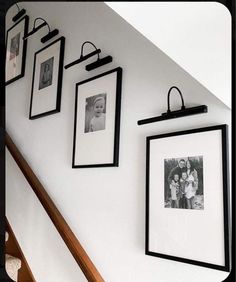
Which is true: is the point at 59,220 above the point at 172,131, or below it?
below

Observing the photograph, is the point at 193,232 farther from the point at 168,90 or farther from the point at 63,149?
the point at 63,149

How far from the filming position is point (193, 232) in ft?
2.62

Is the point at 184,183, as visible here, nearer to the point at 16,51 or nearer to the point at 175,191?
the point at 175,191

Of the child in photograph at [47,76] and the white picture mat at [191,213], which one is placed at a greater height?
the child in photograph at [47,76]

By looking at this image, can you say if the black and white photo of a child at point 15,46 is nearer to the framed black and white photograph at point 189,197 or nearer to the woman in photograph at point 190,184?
the framed black and white photograph at point 189,197

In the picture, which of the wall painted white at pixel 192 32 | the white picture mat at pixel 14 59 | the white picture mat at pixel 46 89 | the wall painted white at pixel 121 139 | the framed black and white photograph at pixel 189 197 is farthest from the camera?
the white picture mat at pixel 46 89

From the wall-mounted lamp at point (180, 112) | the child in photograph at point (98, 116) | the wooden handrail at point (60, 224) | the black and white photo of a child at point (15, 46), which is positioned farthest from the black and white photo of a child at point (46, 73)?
the wall-mounted lamp at point (180, 112)

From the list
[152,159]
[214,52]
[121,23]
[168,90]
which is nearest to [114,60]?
[121,23]

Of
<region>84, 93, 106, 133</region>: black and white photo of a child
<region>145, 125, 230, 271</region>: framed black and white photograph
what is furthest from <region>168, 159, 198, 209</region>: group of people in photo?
<region>84, 93, 106, 133</region>: black and white photo of a child

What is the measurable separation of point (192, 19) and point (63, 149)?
2.83 ft

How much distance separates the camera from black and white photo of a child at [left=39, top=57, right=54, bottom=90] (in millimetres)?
1168

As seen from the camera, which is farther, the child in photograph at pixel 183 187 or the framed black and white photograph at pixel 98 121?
the framed black and white photograph at pixel 98 121

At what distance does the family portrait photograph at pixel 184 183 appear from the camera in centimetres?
80

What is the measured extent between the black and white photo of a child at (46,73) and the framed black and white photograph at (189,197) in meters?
0.51
